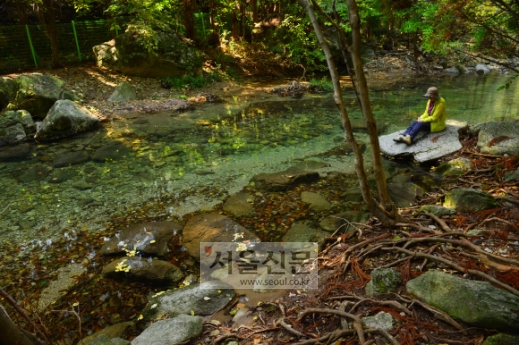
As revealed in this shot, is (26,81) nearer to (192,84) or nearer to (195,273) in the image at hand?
(192,84)

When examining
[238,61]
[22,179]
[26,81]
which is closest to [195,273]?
[22,179]

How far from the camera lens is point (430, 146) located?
803cm

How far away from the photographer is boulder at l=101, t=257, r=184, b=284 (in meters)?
4.46

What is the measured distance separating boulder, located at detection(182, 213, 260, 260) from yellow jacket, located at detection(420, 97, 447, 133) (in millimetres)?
5415

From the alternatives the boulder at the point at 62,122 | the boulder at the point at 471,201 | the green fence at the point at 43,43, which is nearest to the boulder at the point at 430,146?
the boulder at the point at 471,201

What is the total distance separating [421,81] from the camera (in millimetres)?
19703

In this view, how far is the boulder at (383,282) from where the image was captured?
3.11 m

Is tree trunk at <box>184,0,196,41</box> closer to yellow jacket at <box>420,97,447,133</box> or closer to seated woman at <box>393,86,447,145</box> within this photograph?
seated woman at <box>393,86,447,145</box>

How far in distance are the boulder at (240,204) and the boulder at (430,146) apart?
13.3 ft

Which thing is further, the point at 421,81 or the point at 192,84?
the point at 421,81

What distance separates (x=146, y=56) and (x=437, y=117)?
544 inches

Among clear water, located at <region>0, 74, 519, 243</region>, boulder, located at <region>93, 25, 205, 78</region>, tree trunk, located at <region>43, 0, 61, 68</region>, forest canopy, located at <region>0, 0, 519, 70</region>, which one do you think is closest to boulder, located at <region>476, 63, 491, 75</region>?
forest canopy, located at <region>0, 0, 519, 70</region>

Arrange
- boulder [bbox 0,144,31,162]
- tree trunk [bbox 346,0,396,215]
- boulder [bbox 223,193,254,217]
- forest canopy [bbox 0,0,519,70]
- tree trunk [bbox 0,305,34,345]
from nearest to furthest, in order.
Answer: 1. tree trunk [bbox 0,305,34,345]
2. tree trunk [bbox 346,0,396,215]
3. forest canopy [bbox 0,0,519,70]
4. boulder [bbox 223,193,254,217]
5. boulder [bbox 0,144,31,162]

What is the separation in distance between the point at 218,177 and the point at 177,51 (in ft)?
39.4
